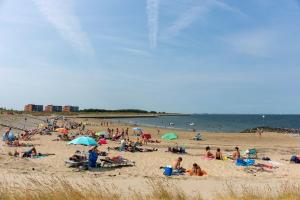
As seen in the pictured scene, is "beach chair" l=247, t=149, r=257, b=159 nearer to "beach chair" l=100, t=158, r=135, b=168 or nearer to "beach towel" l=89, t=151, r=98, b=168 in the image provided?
"beach chair" l=100, t=158, r=135, b=168

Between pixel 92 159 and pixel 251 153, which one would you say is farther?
pixel 251 153

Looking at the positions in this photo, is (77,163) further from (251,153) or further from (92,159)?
(251,153)

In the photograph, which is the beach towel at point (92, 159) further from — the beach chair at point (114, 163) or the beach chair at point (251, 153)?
the beach chair at point (251, 153)

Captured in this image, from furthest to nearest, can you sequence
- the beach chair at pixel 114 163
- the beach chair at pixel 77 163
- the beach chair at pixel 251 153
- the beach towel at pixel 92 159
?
the beach chair at pixel 251 153, the beach chair at pixel 114 163, the beach towel at pixel 92 159, the beach chair at pixel 77 163

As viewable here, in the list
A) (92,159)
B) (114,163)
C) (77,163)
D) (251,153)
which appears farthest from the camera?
(251,153)

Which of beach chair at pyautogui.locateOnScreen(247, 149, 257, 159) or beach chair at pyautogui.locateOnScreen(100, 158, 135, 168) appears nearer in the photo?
beach chair at pyautogui.locateOnScreen(100, 158, 135, 168)

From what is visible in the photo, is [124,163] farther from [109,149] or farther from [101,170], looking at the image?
[109,149]

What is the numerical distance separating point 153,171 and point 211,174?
254 cm

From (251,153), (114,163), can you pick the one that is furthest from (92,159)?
(251,153)

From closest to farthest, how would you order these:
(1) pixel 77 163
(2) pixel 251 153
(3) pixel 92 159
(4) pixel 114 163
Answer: (1) pixel 77 163, (3) pixel 92 159, (4) pixel 114 163, (2) pixel 251 153

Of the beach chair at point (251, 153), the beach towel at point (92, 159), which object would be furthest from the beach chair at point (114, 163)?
the beach chair at point (251, 153)

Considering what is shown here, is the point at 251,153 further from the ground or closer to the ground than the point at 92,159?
closer to the ground

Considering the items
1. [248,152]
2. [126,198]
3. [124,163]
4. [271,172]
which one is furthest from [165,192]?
[248,152]

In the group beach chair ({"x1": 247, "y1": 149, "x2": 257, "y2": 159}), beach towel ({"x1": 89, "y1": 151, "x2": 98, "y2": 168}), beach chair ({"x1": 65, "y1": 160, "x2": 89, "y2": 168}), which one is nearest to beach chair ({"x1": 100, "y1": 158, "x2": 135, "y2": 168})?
beach towel ({"x1": 89, "y1": 151, "x2": 98, "y2": 168})
